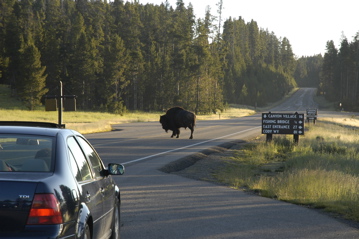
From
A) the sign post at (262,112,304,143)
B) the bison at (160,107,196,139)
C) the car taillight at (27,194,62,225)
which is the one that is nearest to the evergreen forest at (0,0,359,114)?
the bison at (160,107,196,139)

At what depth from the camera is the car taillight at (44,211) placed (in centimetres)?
419

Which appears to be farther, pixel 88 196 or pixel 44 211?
pixel 88 196

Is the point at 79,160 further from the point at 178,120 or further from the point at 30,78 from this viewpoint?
the point at 30,78

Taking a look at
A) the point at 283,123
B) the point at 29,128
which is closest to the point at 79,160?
the point at 29,128

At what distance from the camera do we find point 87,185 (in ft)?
17.4

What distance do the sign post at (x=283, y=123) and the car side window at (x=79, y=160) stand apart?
22400 mm

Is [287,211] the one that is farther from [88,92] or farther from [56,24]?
[56,24]

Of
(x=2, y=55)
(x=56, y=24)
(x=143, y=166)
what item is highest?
(x=56, y=24)

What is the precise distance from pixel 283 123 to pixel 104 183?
21963 mm

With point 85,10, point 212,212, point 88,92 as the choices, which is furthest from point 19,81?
point 212,212

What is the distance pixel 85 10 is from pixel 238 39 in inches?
3218

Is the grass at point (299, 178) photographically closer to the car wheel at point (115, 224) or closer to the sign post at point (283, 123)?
the sign post at point (283, 123)

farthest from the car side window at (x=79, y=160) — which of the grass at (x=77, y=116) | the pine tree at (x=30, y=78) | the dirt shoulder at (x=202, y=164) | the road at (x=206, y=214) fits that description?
the pine tree at (x=30, y=78)

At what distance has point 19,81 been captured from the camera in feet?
249
